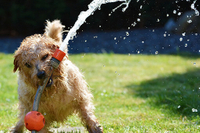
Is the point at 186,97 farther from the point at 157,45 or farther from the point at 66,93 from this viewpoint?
the point at 157,45

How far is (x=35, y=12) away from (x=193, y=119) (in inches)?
409

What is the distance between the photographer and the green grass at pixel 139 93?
3.89m

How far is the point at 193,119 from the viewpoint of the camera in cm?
384

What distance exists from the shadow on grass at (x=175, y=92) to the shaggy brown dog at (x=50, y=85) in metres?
1.48

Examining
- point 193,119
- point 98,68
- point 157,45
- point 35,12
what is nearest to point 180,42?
point 157,45

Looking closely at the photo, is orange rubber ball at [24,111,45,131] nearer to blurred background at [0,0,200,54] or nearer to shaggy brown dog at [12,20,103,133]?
shaggy brown dog at [12,20,103,133]

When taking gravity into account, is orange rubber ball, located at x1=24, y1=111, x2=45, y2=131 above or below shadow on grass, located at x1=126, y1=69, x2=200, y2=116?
above

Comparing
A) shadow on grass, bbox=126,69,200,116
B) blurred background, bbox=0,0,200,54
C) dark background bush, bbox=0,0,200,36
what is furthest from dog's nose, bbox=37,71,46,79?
dark background bush, bbox=0,0,200,36

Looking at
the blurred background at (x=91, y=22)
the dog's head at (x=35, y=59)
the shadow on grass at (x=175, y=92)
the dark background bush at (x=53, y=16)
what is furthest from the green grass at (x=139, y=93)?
the dark background bush at (x=53, y=16)

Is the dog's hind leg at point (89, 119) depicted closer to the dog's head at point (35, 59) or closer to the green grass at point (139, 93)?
the green grass at point (139, 93)

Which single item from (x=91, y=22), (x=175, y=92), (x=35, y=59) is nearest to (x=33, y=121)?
(x=35, y=59)

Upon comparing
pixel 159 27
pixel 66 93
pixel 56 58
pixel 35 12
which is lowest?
pixel 66 93

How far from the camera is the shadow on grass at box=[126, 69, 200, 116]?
435cm

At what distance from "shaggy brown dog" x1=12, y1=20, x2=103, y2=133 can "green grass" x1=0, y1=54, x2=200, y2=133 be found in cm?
49
